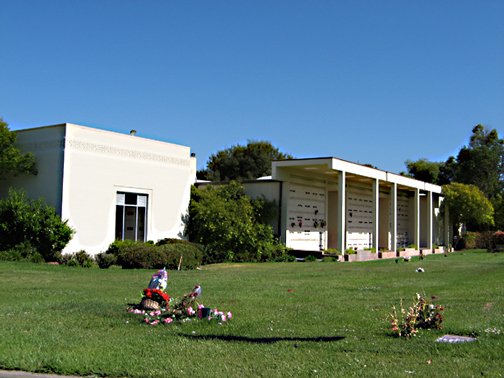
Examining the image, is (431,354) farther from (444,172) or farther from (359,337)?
(444,172)

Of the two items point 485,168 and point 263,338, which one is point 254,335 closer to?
point 263,338

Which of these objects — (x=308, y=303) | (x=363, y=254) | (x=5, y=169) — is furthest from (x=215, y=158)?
(x=308, y=303)

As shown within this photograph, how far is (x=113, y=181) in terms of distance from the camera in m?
21.9

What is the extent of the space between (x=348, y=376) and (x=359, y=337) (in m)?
1.80

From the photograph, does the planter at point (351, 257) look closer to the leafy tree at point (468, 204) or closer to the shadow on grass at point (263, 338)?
the leafy tree at point (468, 204)

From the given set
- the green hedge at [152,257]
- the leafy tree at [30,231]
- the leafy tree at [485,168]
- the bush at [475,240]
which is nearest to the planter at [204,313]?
the green hedge at [152,257]

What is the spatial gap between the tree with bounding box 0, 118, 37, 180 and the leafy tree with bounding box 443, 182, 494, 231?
98.7 ft

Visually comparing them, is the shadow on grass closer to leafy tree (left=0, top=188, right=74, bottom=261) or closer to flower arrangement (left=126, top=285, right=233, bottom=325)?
flower arrangement (left=126, top=285, right=233, bottom=325)

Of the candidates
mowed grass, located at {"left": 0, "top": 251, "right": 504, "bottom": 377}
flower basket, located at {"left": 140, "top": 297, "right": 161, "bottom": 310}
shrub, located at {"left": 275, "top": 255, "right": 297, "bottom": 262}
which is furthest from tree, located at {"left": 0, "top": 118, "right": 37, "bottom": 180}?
flower basket, located at {"left": 140, "top": 297, "right": 161, "bottom": 310}

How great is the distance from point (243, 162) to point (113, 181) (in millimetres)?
38909

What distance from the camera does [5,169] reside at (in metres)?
20.5

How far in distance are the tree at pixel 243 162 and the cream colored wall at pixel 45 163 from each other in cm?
3716

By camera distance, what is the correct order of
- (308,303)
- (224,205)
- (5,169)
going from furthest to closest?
(224,205) → (5,169) → (308,303)

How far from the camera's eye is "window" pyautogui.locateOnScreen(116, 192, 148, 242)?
22219mm
